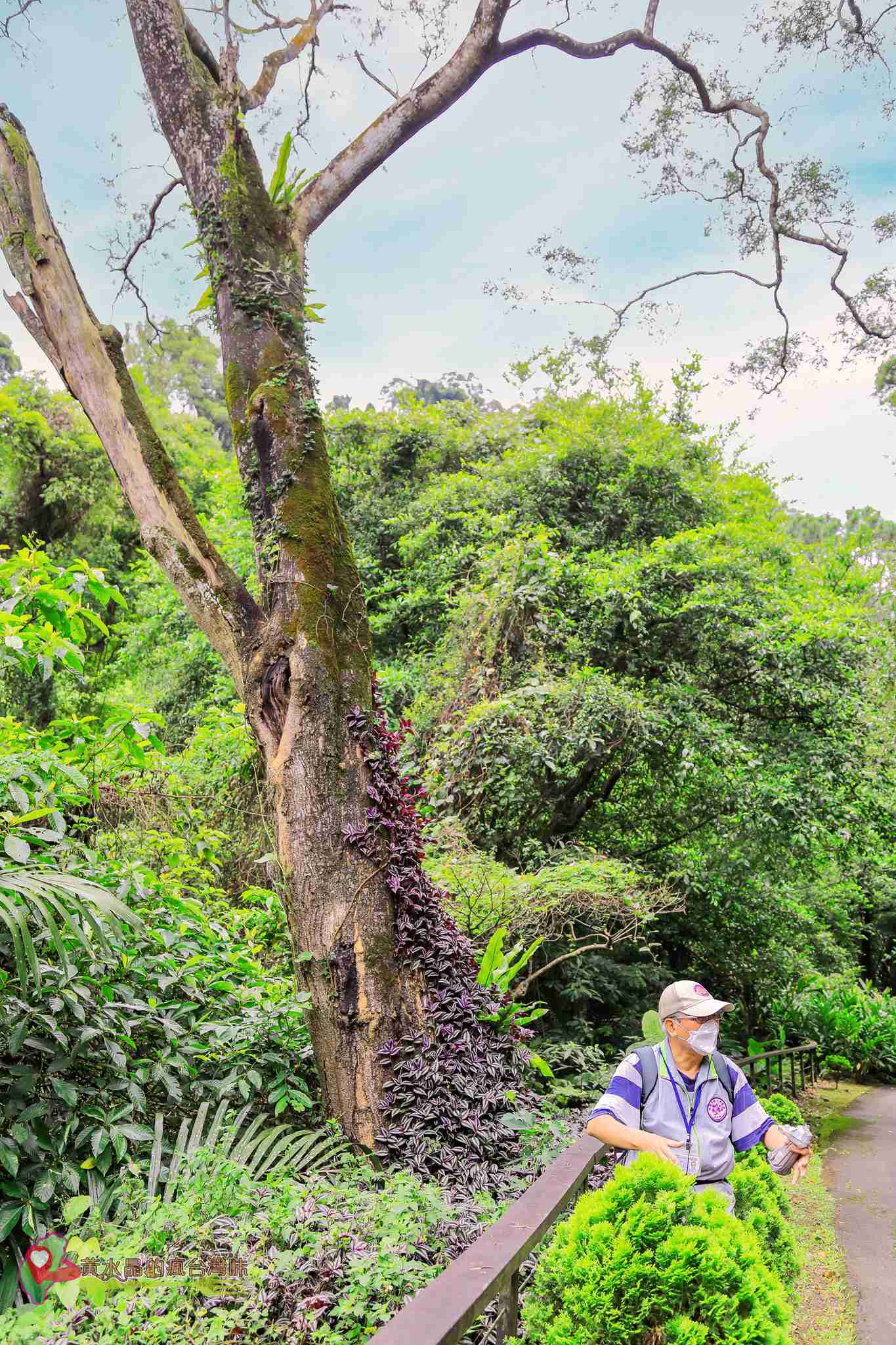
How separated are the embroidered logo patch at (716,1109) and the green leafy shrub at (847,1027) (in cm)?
1195

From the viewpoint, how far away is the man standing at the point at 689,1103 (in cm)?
283

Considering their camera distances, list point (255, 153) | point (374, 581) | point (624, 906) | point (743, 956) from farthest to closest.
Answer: point (374, 581), point (743, 956), point (624, 906), point (255, 153)

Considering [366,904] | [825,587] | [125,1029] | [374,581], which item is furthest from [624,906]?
[374,581]

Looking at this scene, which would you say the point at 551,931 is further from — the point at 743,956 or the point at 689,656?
the point at 743,956

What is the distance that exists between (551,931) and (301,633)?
9.39 feet

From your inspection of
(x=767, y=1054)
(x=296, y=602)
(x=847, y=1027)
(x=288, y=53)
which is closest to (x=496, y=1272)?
(x=296, y=602)

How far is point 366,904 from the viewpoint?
14.2ft

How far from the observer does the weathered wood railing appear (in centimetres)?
179

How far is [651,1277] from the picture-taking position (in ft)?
7.55

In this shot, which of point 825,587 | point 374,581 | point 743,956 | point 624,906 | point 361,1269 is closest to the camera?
point 361,1269

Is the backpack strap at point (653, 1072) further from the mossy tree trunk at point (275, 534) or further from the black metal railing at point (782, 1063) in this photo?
the black metal railing at point (782, 1063)

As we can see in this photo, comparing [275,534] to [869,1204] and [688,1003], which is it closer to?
[688,1003]

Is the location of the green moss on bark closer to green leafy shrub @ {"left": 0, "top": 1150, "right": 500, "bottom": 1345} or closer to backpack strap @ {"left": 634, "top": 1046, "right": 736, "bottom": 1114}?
green leafy shrub @ {"left": 0, "top": 1150, "right": 500, "bottom": 1345}

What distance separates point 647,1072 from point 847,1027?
43.3 ft
